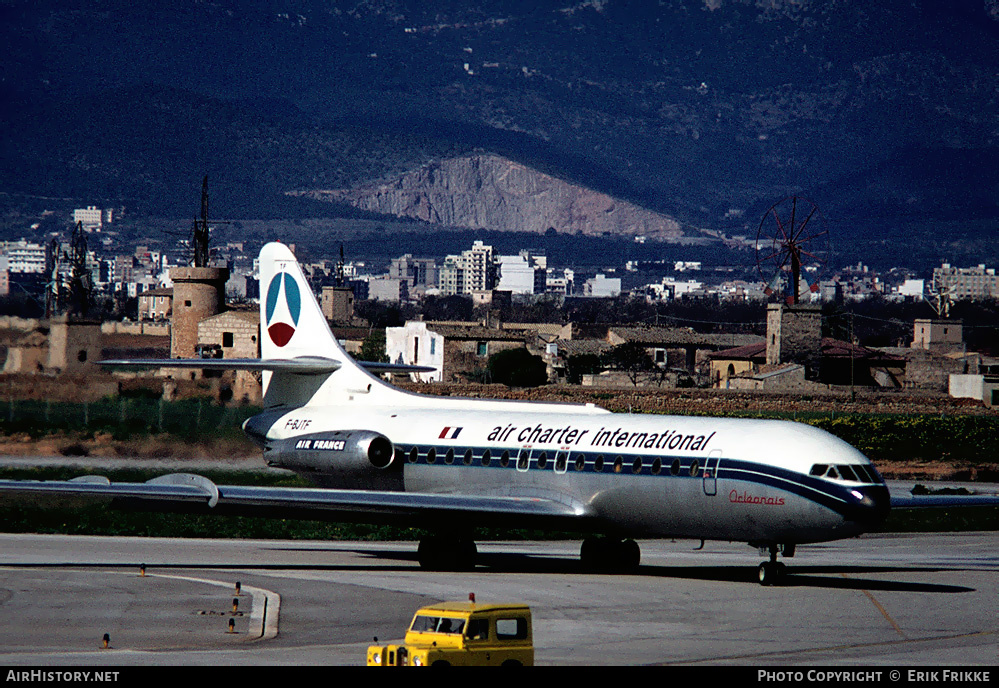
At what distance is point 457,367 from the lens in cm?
10519

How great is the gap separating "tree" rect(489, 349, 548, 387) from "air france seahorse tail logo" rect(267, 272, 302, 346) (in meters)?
58.0

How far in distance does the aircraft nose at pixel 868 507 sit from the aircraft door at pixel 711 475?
9.47 feet

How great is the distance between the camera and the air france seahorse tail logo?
40.1 m

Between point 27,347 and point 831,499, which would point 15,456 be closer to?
point 27,347

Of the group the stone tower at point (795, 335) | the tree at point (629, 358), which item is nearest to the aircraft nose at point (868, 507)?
the stone tower at point (795, 335)

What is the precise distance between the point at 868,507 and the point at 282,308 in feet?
59.6

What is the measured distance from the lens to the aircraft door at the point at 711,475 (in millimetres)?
30500

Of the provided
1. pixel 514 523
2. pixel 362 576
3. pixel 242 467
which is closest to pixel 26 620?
pixel 362 576

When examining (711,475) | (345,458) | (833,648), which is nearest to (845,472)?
(711,475)

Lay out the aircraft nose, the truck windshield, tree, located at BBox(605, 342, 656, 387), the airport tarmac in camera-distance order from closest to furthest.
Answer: the truck windshield, the airport tarmac, the aircraft nose, tree, located at BBox(605, 342, 656, 387)

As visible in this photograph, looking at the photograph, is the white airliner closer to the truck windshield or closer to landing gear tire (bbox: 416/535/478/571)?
landing gear tire (bbox: 416/535/478/571)

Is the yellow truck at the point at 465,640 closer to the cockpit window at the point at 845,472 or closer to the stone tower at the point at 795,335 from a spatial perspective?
the cockpit window at the point at 845,472

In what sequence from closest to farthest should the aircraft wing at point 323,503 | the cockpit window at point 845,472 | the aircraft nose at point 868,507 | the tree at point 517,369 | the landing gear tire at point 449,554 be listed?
the aircraft nose at point 868,507, the cockpit window at point 845,472, the aircraft wing at point 323,503, the landing gear tire at point 449,554, the tree at point 517,369

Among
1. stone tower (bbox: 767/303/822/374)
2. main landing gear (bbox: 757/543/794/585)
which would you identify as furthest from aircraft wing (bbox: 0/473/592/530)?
stone tower (bbox: 767/303/822/374)
